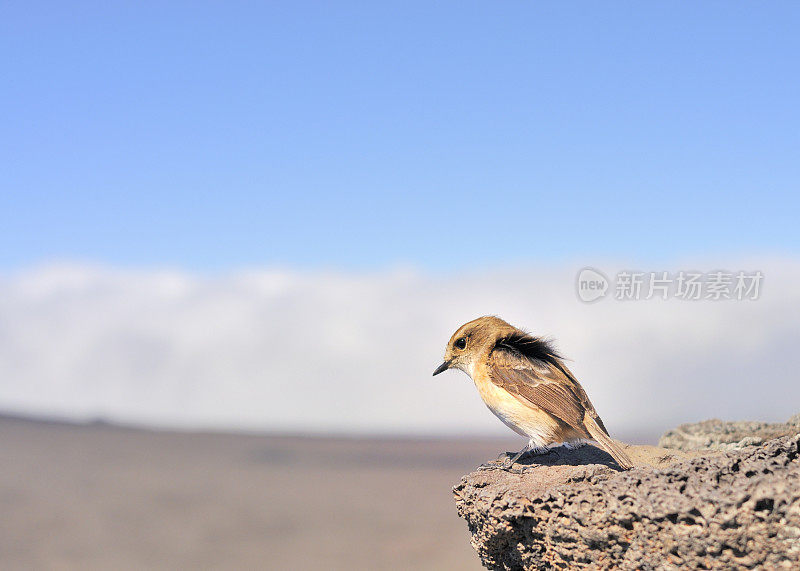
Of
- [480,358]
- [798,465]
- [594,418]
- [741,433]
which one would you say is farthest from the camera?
[741,433]

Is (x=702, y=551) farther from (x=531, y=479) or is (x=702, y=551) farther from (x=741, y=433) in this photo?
(x=741, y=433)

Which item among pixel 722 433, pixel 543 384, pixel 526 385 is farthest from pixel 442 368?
pixel 722 433

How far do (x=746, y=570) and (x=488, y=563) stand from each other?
2482 mm

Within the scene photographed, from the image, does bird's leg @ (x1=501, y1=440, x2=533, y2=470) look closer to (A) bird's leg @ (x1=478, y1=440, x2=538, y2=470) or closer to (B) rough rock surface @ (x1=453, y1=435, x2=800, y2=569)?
(A) bird's leg @ (x1=478, y1=440, x2=538, y2=470)

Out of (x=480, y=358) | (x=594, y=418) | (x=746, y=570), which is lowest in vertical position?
(x=746, y=570)

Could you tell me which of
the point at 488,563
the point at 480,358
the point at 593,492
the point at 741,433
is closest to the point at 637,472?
the point at 593,492

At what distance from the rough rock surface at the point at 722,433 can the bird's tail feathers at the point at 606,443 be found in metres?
2.45

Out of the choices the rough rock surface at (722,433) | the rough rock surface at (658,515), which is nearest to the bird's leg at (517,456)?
the rough rock surface at (658,515)

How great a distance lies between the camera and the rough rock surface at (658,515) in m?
4.72

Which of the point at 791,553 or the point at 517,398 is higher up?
the point at 517,398

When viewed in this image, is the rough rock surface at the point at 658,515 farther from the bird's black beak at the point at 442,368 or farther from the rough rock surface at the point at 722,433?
the rough rock surface at the point at 722,433

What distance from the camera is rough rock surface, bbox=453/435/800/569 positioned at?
15.5 feet

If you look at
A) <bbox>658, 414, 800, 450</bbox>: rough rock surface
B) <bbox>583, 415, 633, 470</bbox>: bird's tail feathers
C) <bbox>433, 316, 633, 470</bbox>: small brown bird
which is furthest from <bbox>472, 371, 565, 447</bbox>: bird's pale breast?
<bbox>658, 414, 800, 450</bbox>: rough rock surface

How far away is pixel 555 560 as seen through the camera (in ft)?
18.7
